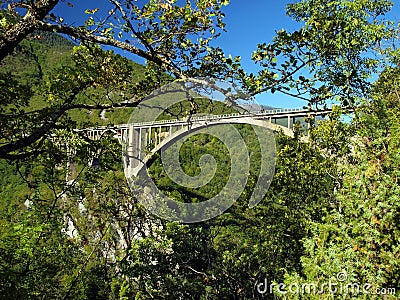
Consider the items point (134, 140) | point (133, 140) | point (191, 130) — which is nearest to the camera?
point (191, 130)

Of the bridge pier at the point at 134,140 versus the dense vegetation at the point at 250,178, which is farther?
the bridge pier at the point at 134,140

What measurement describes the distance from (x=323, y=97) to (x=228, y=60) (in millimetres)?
855

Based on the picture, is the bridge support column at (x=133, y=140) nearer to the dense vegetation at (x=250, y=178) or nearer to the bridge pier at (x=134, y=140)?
the bridge pier at (x=134, y=140)

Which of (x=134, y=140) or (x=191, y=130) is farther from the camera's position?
(x=134, y=140)

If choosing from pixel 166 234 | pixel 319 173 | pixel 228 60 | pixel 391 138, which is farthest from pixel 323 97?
pixel 166 234

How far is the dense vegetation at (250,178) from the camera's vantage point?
324 centimetres

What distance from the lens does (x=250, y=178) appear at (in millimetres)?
9023

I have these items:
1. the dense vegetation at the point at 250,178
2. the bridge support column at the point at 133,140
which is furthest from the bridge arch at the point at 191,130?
the dense vegetation at the point at 250,178

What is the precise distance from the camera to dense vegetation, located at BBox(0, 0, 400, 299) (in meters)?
3.24

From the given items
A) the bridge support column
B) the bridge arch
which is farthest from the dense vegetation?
the bridge support column

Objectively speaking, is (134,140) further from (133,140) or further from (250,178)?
(250,178)

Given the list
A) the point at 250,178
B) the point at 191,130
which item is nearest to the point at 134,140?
the point at 191,130

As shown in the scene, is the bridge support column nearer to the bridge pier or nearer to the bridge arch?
the bridge pier

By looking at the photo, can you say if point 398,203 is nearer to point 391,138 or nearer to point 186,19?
point 391,138
